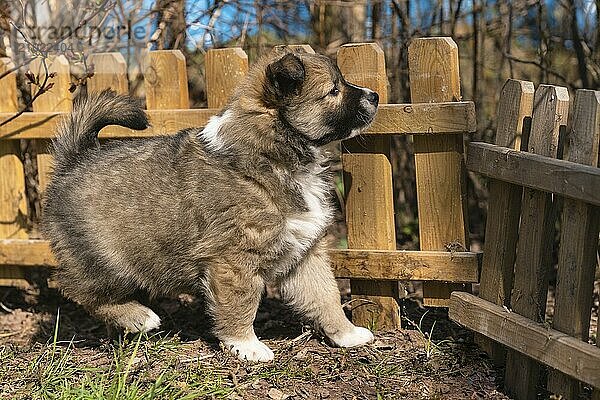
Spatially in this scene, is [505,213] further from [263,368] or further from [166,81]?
[166,81]

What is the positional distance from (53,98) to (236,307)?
2.26 metres

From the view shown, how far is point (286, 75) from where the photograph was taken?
4.17 metres

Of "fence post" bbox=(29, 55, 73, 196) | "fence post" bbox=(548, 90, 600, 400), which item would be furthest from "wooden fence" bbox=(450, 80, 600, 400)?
"fence post" bbox=(29, 55, 73, 196)

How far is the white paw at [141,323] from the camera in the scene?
4852 mm

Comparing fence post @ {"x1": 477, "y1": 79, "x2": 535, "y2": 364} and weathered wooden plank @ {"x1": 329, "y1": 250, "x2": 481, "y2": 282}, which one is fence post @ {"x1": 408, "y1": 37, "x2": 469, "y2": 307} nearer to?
weathered wooden plank @ {"x1": 329, "y1": 250, "x2": 481, "y2": 282}

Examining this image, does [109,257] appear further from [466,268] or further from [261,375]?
[466,268]

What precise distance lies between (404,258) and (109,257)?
171 centimetres

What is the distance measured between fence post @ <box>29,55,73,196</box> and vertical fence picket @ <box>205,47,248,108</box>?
1.13 metres

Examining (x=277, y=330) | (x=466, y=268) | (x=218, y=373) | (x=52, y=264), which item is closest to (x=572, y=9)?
(x=466, y=268)

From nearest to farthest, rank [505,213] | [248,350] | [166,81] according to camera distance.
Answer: [505,213] < [248,350] < [166,81]

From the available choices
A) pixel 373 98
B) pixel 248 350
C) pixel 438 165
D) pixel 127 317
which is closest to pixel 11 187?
pixel 127 317

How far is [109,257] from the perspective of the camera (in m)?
4.71

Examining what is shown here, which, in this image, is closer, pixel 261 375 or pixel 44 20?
pixel 261 375

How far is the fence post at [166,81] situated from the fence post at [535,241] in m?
2.39
